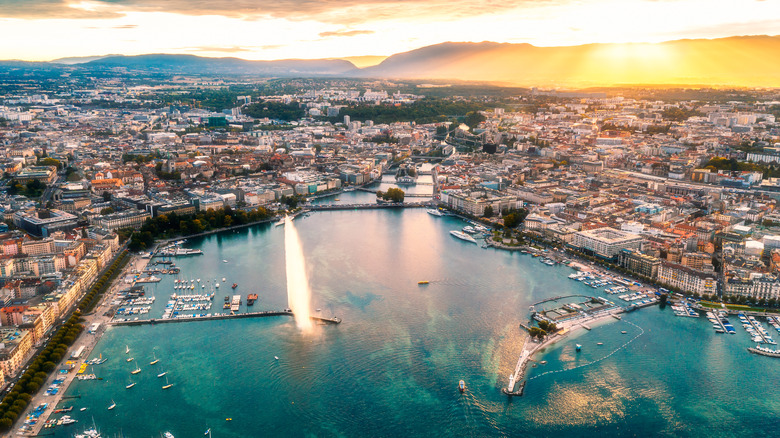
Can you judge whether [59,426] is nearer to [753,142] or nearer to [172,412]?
[172,412]

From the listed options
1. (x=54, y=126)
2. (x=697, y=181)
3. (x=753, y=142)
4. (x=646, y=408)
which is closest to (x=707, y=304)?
(x=646, y=408)

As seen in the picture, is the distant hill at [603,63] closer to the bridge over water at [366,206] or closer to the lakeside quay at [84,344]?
the bridge over water at [366,206]

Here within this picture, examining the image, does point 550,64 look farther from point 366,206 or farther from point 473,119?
point 366,206

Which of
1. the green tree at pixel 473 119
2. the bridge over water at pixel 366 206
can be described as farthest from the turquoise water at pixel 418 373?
the green tree at pixel 473 119

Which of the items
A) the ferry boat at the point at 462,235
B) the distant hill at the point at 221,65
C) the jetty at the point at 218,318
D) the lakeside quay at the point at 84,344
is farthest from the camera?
the distant hill at the point at 221,65

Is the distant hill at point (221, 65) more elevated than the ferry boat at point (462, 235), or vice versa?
the distant hill at point (221, 65)

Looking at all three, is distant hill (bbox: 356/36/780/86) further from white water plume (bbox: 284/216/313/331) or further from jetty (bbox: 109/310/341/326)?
jetty (bbox: 109/310/341/326)

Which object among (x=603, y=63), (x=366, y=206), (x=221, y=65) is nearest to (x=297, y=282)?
(x=366, y=206)

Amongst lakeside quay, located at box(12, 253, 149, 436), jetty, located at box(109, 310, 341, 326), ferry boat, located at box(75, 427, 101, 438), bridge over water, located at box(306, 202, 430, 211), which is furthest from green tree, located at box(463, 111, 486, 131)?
ferry boat, located at box(75, 427, 101, 438)
